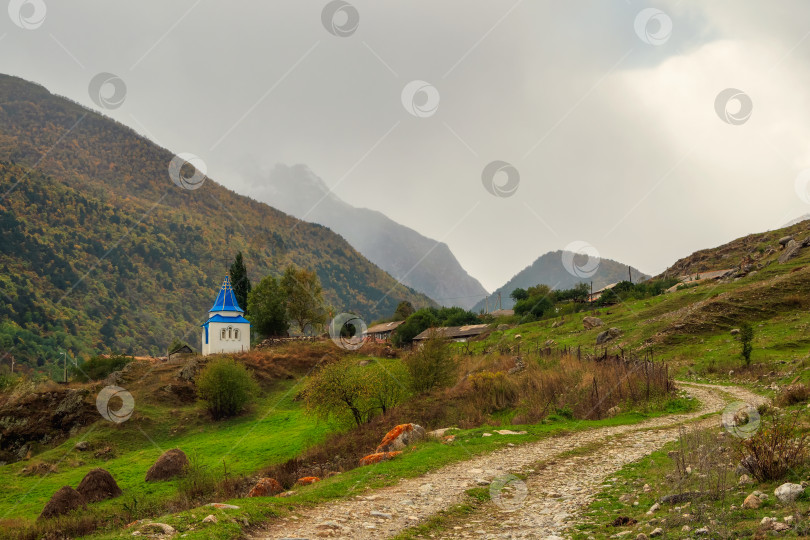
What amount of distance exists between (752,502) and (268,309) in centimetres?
7600

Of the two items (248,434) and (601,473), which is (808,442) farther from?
(248,434)

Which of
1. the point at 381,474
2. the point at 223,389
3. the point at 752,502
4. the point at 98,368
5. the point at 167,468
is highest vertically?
the point at 98,368

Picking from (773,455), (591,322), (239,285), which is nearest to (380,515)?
(773,455)

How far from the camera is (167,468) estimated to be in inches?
1190

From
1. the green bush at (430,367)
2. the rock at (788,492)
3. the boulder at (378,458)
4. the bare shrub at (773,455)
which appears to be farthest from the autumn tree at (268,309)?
the rock at (788,492)

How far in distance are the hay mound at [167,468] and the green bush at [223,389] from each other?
16161mm

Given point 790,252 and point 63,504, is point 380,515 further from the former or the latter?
point 790,252

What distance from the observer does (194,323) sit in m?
147

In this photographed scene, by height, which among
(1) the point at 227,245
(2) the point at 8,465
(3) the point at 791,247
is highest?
(1) the point at 227,245

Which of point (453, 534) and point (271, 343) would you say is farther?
point (271, 343)

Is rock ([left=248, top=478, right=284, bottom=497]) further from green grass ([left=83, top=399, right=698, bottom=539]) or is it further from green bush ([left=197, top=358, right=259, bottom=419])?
green bush ([left=197, top=358, right=259, bottom=419])

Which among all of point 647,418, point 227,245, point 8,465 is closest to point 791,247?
point 647,418

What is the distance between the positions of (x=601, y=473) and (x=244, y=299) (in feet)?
260

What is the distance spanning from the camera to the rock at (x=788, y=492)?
24.0ft
